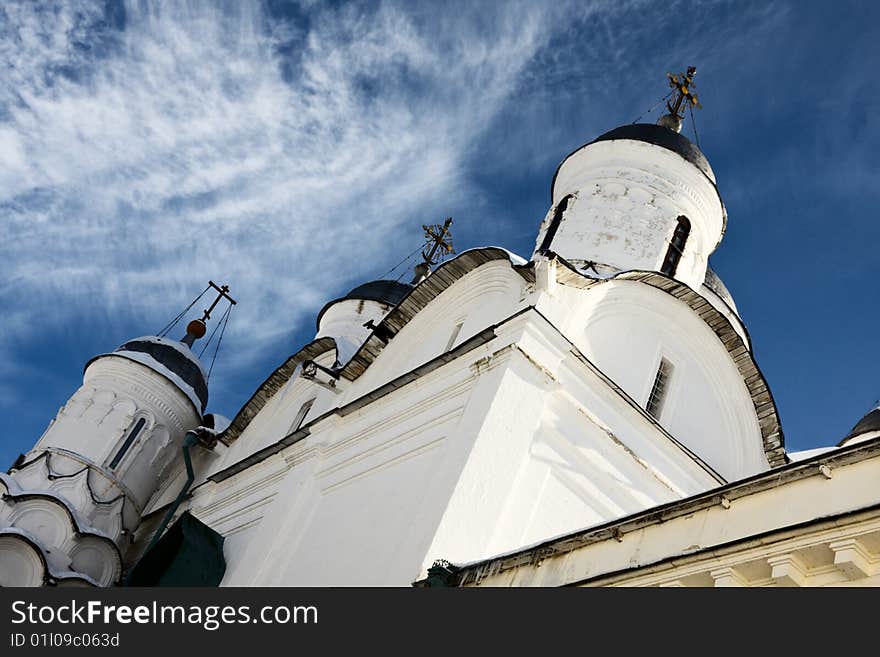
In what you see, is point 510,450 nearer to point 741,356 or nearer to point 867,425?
point 741,356

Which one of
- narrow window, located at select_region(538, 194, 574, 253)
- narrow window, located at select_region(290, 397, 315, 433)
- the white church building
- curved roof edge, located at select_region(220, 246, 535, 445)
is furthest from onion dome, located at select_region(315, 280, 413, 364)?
narrow window, located at select_region(538, 194, 574, 253)

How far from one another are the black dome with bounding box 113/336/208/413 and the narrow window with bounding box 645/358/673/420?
8.93 m

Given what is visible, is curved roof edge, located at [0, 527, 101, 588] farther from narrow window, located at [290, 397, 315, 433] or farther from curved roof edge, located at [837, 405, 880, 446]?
curved roof edge, located at [837, 405, 880, 446]

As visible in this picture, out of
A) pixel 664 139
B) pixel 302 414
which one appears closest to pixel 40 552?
pixel 302 414

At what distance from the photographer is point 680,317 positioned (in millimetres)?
10906

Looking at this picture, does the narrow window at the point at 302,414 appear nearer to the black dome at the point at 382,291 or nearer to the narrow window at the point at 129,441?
the narrow window at the point at 129,441

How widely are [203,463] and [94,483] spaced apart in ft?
5.75

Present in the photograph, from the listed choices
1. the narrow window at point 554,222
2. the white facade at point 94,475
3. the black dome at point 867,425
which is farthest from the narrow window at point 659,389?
the white facade at point 94,475

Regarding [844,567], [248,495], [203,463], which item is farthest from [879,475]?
[203,463]

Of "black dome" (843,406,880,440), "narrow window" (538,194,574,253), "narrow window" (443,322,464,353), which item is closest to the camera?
"narrow window" (443,322,464,353)

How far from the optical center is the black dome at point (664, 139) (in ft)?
43.9

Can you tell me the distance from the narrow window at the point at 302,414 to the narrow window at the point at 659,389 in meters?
5.17

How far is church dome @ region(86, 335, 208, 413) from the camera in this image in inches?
643

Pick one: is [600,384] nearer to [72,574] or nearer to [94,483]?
[72,574]
